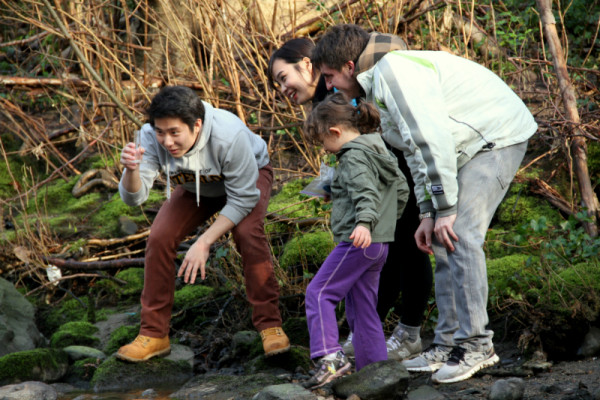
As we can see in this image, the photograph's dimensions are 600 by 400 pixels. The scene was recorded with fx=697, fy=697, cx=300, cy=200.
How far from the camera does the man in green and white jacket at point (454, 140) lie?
3.36 meters

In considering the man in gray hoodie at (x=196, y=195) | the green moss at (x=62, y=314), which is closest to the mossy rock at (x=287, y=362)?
the man in gray hoodie at (x=196, y=195)

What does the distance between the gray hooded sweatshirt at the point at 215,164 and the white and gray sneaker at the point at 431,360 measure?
1.35 meters

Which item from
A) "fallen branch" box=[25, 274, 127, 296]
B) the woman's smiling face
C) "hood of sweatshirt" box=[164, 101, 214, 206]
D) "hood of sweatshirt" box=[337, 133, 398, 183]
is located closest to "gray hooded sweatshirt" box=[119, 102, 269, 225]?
"hood of sweatshirt" box=[164, 101, 214, 206]

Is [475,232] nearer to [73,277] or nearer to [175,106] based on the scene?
[175,106]

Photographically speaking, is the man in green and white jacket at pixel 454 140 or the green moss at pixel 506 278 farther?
the green moss at pixel 506 278

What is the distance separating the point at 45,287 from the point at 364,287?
4215 mm

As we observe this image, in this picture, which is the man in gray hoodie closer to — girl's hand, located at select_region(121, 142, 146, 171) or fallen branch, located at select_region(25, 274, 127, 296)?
girl's hand, located at select_region(121, 142, 146, 171)

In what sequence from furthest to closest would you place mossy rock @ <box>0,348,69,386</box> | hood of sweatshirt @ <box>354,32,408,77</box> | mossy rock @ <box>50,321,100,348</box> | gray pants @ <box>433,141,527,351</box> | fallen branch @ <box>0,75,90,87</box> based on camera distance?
fallen branch @ <box>0,75,90,87</box> → mossy rock @ <box>50,321,100,348</box> → mossy rock @ <box>0,348,69,386</box> → hood of sweatshirt @ <box>354,32,408,77</box> → gray pants @ <box>433,141,527,351</box>

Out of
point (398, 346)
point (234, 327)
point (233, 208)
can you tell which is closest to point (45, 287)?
point (234, 327)

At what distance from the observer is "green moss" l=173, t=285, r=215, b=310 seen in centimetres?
587

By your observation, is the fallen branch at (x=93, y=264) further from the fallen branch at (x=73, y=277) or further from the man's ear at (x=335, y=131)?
the man's ear at (x=335, y=131)

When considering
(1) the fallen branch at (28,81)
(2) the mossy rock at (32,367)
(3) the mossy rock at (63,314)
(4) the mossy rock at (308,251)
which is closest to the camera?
(2) the mossy rock at (32,367)

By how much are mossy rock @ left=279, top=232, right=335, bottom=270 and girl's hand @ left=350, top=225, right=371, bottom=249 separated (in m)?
2.21

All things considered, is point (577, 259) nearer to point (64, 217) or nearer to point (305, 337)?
point (305, 337)
